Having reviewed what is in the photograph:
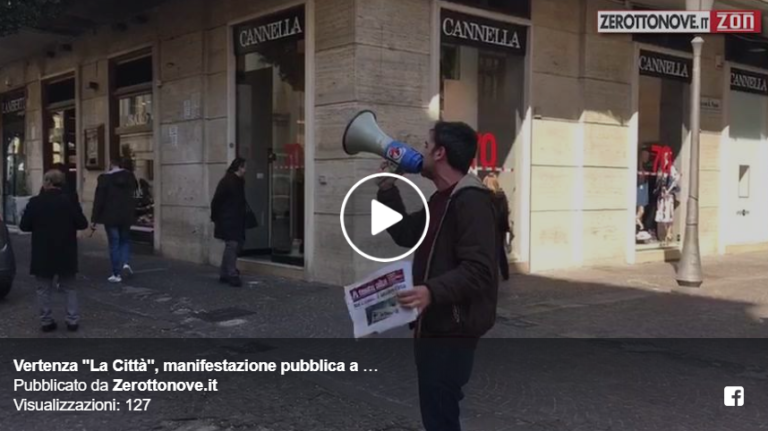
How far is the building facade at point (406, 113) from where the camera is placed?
9.88 metres

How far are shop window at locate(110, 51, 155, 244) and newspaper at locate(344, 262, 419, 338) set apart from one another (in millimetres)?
11219

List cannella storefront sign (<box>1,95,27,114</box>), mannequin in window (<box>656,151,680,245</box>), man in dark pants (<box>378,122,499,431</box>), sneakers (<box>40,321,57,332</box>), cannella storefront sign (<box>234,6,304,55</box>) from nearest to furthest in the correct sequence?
1. man in dark pants (<box>378,122,499,431</box>)
2. sneakers (<box>40,321,57,332</box>)
3. cannella storefront sign (<box>234,6,304,55</box>)
4. mannequin in window (<box>656,151,680,245</box>)
5. cannella storefront sign (<box>1,95,27,114</box>)

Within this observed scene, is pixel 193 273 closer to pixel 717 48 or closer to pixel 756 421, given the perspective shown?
pixel 756 421

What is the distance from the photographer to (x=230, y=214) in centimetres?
988

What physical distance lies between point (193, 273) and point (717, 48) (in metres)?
11.5

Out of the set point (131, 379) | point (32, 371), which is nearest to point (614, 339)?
point (131, 379)

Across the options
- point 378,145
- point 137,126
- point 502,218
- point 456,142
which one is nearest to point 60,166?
point 137,126

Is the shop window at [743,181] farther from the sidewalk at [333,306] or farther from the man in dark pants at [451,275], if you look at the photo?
the man in dark pants at [451,275]

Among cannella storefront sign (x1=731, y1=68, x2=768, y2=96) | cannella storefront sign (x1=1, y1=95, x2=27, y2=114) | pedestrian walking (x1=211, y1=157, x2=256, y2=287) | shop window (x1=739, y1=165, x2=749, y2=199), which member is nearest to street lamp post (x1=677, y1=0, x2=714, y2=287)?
cannella storefront sign (x1=731, y1=68, x2=768, y2=96)

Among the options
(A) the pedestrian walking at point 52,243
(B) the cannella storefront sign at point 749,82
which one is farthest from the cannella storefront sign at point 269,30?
(B) the cannella storefront sign at point 749,82

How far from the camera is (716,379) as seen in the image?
233 inches

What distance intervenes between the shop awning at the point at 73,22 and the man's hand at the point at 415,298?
30.1 ft

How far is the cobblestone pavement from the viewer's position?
490cm

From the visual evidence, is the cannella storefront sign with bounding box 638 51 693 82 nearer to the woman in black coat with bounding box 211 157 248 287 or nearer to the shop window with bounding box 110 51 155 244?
the woman in black coat with bounding box 211 157 248 287
